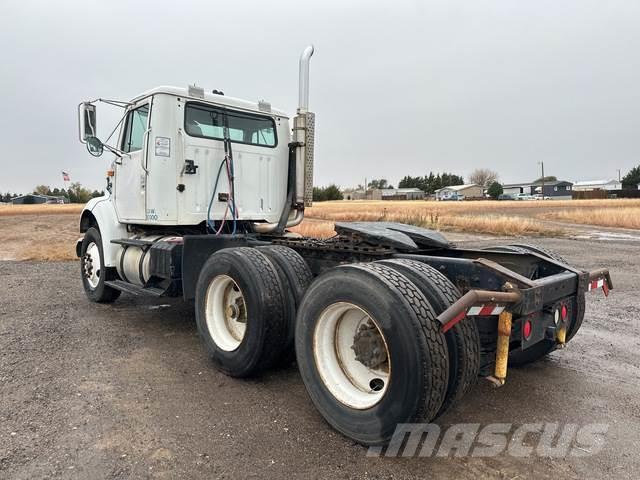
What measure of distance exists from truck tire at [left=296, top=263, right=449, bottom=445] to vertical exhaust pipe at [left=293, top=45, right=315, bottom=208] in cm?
312

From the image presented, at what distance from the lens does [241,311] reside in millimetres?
4309

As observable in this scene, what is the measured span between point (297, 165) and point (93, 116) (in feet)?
8.41

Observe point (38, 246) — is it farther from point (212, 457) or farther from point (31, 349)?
point (212, 457)

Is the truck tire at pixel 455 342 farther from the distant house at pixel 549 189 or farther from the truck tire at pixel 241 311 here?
the distant house at pixel 549 189

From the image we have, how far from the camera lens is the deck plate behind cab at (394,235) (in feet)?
13.1

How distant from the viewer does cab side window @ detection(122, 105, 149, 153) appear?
19.0 ft

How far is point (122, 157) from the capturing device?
6211 mm

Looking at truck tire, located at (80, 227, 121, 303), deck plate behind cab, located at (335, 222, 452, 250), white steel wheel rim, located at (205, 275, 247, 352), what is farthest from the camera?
truck tire, located at (80, 227, 121, 303)

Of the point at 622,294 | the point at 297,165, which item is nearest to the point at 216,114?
the point at 297,165

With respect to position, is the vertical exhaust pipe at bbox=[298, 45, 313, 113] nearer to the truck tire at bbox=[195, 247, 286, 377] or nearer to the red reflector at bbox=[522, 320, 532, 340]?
the truck tire at bbox=[195, 247, 286, 377]

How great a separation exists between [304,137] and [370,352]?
11.9ft

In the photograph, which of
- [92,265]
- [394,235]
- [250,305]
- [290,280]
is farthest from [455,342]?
[92,265]

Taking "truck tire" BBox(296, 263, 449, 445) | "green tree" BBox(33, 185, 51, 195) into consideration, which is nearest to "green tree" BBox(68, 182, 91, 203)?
"green tree" BBox(33, 185, 51, 195)

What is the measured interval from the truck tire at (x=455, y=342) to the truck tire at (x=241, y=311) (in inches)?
50.6
